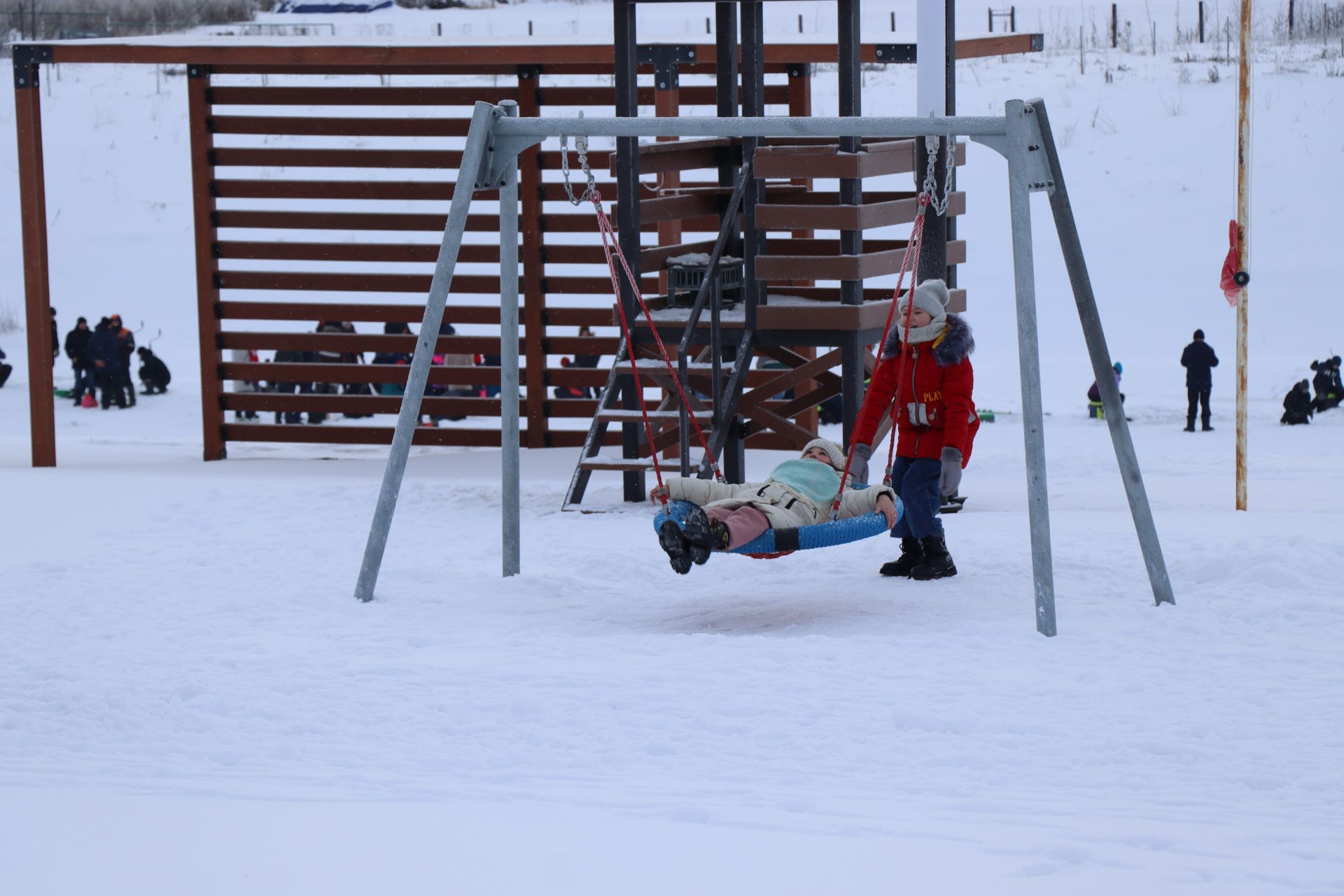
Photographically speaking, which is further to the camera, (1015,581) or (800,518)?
(1015,581)

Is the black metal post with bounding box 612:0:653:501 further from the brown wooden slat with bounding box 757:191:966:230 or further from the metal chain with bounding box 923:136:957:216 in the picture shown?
the metal chain with bounding box 923:136:957:216

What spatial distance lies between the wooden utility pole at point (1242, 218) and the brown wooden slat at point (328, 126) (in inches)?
206

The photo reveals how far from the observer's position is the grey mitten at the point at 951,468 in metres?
6.54

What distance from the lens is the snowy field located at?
3.76 m

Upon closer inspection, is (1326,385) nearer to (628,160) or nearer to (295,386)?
(628,160)

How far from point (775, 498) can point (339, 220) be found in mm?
6361

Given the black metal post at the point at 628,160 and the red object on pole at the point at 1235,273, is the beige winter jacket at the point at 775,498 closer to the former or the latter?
the black metal post at the point at 628,160

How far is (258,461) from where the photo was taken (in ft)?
37.4

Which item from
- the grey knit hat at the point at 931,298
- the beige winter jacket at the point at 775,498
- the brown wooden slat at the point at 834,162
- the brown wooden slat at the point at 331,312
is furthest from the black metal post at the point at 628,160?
the beige winter jacket at the point at 775,498

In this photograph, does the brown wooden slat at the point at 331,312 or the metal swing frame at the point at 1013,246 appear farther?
the brown wooden slat at the point at 331,312

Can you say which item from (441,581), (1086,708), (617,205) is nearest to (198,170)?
(617,205)

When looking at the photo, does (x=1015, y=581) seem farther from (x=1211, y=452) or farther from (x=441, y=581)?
(x=1211, y=452)

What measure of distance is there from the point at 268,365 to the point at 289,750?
7534mm

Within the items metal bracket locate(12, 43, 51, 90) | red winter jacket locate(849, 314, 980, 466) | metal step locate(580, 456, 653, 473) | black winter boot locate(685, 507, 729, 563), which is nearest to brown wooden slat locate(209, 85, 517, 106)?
metal bracket locate(12, 43, 51, 90)
